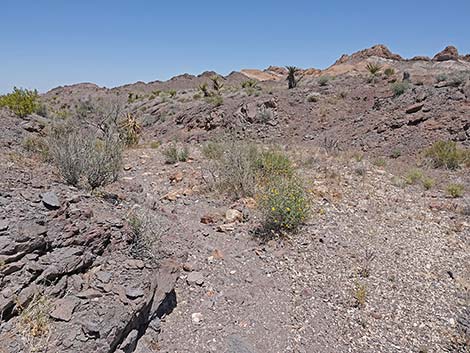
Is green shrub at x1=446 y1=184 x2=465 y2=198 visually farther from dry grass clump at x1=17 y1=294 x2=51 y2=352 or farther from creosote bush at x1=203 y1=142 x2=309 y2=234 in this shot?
dry grass clump at x1=17 y1=294 x2=51 y2=352

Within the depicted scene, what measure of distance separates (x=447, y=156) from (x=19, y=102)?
14167 mm

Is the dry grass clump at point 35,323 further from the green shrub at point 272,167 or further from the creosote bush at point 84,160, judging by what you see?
the green shrub at point 272,167

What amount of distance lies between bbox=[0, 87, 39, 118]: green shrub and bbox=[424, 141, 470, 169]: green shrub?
13559 millimetres

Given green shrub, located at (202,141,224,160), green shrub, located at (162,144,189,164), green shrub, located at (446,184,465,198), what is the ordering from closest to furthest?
green shrub, located at (446,184,465,198) → green shrub, located at (202,141,224,160) → green shrub, located at (162,144,189,164)

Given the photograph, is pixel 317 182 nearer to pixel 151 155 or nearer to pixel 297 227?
pixel 297 227

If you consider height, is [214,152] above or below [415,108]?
below

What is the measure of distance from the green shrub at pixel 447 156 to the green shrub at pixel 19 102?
13.6m

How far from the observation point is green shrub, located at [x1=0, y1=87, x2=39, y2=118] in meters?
11.3

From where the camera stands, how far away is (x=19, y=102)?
11500 millimetres

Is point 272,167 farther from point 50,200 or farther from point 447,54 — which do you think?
point 447,54

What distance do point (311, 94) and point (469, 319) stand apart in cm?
→ 1477

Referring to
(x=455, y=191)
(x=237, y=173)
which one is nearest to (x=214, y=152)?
(x=237, y=173)

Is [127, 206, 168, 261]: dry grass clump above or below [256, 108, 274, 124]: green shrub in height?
below

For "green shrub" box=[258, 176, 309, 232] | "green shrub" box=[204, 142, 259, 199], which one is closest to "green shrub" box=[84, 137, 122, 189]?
"green shrub" box=[204, 142, 259, 199]
